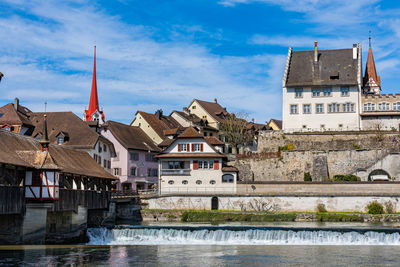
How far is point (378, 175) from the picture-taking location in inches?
2398

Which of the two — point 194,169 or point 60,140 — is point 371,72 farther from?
point 60,140

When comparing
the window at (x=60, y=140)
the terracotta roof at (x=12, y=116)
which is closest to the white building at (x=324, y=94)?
the window at (x=60, y=140)

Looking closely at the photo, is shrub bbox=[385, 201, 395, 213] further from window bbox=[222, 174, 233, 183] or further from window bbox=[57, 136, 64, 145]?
window bbox=[57, 136, 64, 145]

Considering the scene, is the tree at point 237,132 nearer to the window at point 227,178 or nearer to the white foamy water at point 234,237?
the window at point 227,178

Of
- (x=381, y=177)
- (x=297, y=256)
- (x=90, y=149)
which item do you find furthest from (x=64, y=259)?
(x=381, y=177)

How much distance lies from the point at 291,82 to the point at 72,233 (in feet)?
139

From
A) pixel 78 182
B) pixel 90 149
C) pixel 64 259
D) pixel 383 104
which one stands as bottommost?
pixel 64 259

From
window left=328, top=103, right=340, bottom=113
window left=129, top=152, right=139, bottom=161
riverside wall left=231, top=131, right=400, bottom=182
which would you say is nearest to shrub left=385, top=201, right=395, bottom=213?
riverside wall left=231, top=131, right=400, bottom=182

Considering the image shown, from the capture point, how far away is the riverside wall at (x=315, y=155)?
63106mm

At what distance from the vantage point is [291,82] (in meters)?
72.9

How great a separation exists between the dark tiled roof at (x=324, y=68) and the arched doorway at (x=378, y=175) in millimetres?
14117

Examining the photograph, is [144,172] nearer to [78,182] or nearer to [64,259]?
[78,182]

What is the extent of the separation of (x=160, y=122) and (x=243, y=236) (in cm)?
4884

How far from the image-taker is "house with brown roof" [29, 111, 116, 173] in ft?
199
